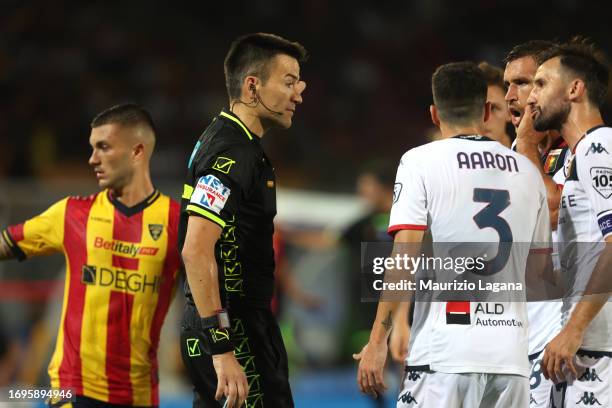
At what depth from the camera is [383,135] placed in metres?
16.1

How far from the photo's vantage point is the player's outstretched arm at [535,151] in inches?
203

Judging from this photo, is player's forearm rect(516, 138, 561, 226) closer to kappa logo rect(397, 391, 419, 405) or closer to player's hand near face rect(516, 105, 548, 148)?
player's hand near face rect(516, 105, 548, 148)

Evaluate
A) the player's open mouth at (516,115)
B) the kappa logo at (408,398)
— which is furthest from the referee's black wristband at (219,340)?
the player's open mouth at (516,115)

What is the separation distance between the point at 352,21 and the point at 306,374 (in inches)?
311

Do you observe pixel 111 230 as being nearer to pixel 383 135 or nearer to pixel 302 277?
pixel 302 277

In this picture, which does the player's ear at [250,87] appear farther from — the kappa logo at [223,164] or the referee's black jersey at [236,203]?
the kappa logo at [223,164]

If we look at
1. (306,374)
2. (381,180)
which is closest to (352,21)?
(306,374)

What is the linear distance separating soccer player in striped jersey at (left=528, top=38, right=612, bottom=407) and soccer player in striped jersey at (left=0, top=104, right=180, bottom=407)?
2367 mm

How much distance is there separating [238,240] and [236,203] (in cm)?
24

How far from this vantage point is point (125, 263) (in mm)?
5648

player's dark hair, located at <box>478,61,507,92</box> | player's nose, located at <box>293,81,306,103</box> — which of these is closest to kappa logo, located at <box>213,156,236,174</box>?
player's nose, located at <box>293,81,306,103</box>

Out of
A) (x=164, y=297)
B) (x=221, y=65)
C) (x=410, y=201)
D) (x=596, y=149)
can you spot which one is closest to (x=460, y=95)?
(x=410, y=201)

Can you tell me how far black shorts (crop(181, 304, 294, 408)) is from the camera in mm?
4633

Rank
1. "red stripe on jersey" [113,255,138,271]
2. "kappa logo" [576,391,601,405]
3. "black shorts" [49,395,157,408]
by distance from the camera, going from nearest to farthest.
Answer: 1. "kappa logo" [576,391,601,405]
2. "black shorts" [49,395,157,408]
3. "red stripe on jersey" [113,255,138,271]
